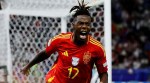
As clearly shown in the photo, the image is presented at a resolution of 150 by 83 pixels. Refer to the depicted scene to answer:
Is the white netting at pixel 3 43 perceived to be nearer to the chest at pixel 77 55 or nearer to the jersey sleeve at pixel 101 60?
the chest at pixel 77 55

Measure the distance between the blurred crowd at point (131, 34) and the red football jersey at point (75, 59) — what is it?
40.1 feet

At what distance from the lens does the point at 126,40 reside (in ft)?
63.9

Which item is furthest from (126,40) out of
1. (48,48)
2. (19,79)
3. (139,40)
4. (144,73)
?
(48,48)

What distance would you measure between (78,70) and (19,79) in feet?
11.0

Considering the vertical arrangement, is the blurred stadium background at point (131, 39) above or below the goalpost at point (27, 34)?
below

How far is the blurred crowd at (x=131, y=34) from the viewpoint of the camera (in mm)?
18109

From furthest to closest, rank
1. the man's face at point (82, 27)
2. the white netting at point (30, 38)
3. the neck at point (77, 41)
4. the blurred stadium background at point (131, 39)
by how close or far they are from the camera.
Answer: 1. the blurred stadium background at point (131, 39)
2. the white netting at point (30, 38)
3. the neck at point (77, 41)
4. the man's face at point (82, 27)

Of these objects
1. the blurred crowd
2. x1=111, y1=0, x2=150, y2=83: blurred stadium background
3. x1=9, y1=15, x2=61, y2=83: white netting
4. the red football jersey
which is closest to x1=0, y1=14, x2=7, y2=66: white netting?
x1=9, y1=15, x2=61, y2=83: white netting

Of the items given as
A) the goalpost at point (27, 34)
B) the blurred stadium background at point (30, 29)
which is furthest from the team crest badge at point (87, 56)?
the goalpost at point (27, 34)

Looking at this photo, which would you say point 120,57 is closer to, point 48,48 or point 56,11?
point 56,11

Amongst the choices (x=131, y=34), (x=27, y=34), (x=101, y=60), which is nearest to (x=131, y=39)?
(x=131, y=34)

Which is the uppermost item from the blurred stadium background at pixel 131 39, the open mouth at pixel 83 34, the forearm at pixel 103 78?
the open mouth at pixel 83 34

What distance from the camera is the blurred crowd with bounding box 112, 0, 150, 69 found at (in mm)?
18109

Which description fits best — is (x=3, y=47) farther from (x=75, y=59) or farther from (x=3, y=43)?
(x=75, y=59)
